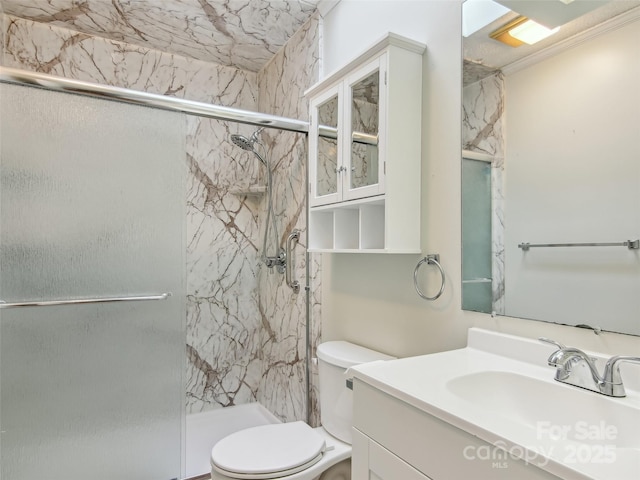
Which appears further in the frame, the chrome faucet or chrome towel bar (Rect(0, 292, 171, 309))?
chrome towel bar (Rect(0, 292, 171, 309))

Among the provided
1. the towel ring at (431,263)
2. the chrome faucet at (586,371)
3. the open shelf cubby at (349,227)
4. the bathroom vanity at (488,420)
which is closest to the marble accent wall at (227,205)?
the open shelf cubby at (349,227)

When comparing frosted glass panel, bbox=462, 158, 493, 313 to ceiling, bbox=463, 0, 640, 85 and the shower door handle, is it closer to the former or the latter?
ceiling, bbox=463, 0, 640, 85

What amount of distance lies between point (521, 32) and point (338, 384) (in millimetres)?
1339

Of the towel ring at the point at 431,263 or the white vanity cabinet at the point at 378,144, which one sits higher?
the white vanity cabinet at the point at 378,144

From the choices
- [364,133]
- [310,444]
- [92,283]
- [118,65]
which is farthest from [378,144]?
[118,65]

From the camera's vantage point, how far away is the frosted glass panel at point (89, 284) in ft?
4.78

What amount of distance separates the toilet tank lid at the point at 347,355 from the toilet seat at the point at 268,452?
11.9 inches

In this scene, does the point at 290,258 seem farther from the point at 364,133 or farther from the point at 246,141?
the point at 364,133

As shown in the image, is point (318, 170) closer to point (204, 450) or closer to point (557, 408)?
point (557, 408)

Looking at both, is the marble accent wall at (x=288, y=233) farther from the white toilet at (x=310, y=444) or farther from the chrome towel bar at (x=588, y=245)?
the chrome towel bar at (x=588, y=245)

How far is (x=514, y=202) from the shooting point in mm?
1102

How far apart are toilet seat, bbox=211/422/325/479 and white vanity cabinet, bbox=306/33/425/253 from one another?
76 centimetres

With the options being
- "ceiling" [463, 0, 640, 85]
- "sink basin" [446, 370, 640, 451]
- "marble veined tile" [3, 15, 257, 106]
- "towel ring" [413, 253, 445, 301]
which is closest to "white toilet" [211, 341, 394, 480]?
"towel ring" [413, 253, 445, 301]

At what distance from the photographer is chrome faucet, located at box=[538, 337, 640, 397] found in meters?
0.79
